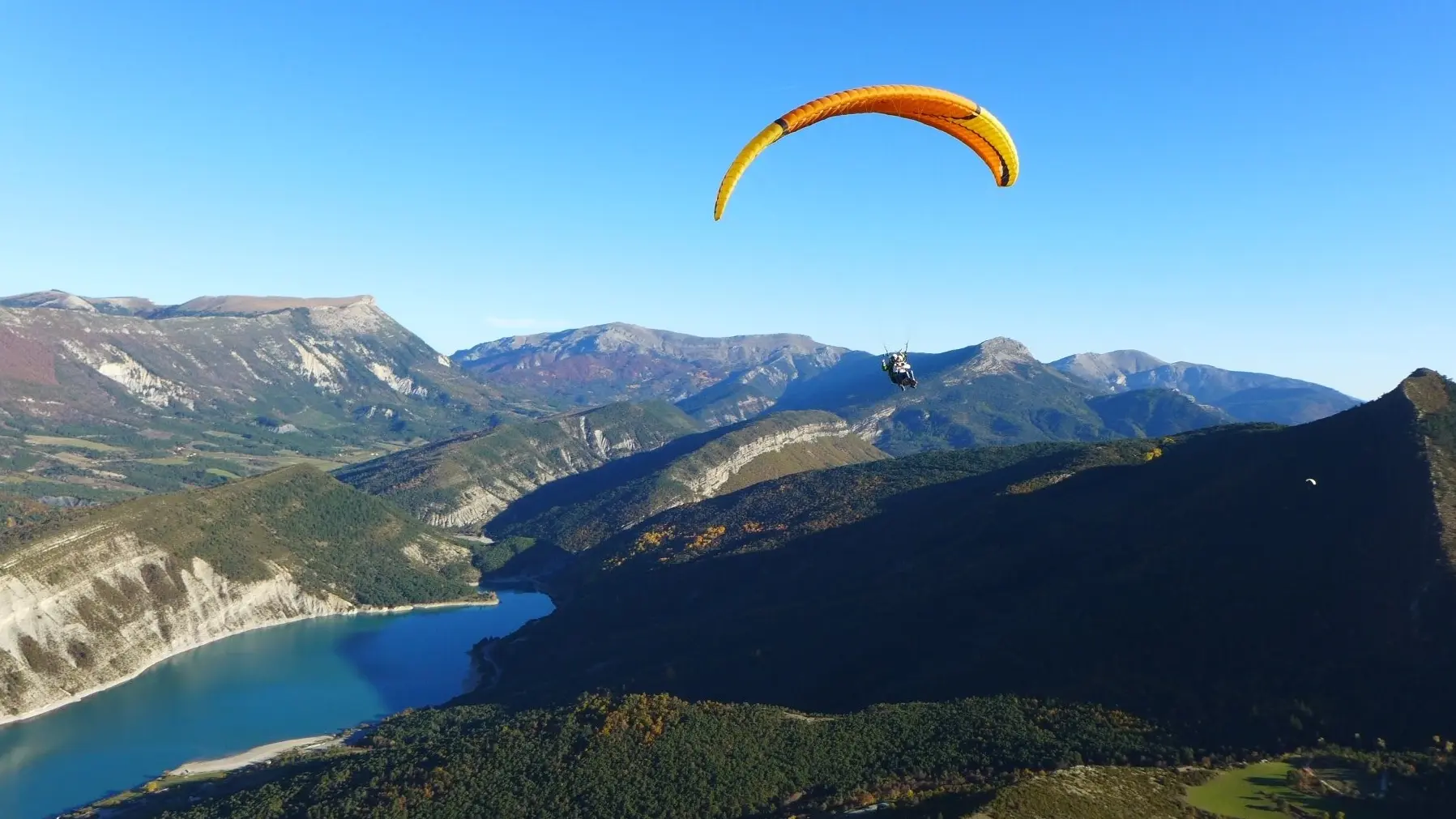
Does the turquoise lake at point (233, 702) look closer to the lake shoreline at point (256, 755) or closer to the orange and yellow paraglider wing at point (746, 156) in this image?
the lake shoreline at point (256, 755)

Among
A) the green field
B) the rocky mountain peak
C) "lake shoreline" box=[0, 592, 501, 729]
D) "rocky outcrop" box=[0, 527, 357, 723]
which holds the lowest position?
"lake shoreline" box=[0, 592, 501, 729]

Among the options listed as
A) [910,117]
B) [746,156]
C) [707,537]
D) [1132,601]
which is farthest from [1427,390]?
Answer: [707,537]

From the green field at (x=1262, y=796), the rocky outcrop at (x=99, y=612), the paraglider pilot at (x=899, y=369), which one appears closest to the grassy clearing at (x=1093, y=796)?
the green field at (x=1262, y=796)

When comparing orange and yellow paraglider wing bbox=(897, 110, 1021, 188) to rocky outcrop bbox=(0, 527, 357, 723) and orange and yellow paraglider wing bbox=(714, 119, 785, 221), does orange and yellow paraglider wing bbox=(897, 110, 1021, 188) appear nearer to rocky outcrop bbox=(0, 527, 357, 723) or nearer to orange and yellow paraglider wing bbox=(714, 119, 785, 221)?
orange and yellow paraglider wing bbox=(714, 119, 785, 221)

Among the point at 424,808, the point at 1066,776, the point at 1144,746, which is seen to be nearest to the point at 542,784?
the point at 424,808

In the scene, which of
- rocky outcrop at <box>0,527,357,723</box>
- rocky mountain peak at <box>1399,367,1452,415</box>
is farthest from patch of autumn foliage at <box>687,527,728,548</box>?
rocky mountain peak at <box>1399,367,1452,415</box>

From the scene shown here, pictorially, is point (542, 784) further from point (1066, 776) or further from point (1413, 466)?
point (1413, 466)

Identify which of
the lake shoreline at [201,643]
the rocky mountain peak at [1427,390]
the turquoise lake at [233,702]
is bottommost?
the turquoise lake at [233,702]
